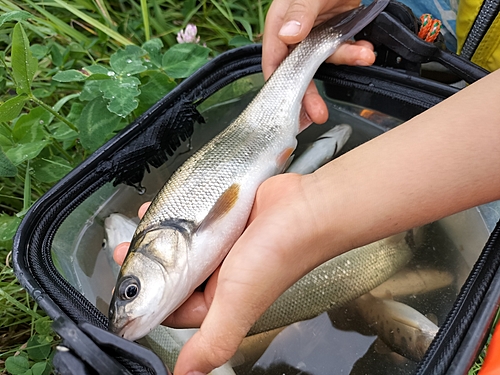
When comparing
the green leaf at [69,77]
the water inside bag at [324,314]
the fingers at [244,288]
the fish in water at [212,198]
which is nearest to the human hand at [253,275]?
the fingers at [244,288]

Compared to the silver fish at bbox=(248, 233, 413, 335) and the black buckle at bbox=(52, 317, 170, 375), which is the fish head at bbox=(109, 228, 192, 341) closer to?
the black buckle at bbox=(52, 317, 170, 375)

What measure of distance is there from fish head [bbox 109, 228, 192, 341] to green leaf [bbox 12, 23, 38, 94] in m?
0.76

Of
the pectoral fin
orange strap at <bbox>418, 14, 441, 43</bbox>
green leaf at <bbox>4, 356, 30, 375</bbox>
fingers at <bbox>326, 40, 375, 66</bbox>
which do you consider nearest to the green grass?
green leaf at <bbox>4, 356, 30, 375</bbox>

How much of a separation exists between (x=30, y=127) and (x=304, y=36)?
113 cm

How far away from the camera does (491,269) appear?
41.3 inches

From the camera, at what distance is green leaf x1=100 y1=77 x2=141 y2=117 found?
1.66 metres

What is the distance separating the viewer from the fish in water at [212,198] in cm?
125

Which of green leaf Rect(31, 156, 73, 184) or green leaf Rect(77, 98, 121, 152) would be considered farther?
green leaf Rect(31, 156, 73, 184)

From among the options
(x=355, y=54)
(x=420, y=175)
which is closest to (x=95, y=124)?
(x=355, y=54)

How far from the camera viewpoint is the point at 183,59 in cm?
201

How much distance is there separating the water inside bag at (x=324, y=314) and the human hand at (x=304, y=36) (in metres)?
0.25

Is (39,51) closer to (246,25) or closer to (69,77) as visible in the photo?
(69,77)

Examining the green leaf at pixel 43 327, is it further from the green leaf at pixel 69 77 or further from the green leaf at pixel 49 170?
the green leaf at pixel 69 77

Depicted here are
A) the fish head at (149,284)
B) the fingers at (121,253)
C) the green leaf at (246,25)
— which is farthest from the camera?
the green leaf at (246,25)
